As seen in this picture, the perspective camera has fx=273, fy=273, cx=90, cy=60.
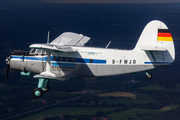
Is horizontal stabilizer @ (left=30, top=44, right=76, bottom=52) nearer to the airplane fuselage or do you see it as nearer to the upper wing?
the airplane fuselage

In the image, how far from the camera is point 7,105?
198500mm

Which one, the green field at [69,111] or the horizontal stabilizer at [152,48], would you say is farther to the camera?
the green field at [69,111]

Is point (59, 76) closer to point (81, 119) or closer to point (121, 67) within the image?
point (121, 67)

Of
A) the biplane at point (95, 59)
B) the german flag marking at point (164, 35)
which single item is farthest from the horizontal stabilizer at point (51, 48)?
the german flag marking at point (164, 35)

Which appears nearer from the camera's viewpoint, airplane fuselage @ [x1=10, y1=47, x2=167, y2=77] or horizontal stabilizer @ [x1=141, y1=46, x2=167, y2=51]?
horizontal stabilizer @ [x1=141, y1=46, x2=167, y2=51]

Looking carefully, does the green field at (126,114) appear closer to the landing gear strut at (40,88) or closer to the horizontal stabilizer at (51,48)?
the landing gear strut at (40,88)

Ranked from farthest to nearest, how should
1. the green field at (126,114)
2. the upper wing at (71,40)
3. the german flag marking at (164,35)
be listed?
the green field at (126,114)
the upper wing at (71,40)
the german flag marking at (164,35)

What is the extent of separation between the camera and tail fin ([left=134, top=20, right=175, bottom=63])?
2417 centimetres

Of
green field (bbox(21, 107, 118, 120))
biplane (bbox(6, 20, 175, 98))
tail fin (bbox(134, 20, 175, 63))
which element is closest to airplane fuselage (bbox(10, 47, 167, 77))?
biplane (bbox(6, 20, 175, 98))

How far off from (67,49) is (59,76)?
8.60 feet

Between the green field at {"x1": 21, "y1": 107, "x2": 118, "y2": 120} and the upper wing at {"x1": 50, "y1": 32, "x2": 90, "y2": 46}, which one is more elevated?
the upper wing at {"x1": 50, "y1": 32, "x2": 90, "y2": 46}

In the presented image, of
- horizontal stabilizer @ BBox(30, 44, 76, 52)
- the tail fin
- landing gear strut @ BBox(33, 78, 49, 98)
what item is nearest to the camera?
horizontal stabilizer @ BBox(30, 44, 76, 52)

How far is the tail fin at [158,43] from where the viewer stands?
24.2 meters

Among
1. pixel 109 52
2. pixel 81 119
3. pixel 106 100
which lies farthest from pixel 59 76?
pixel 106 100
